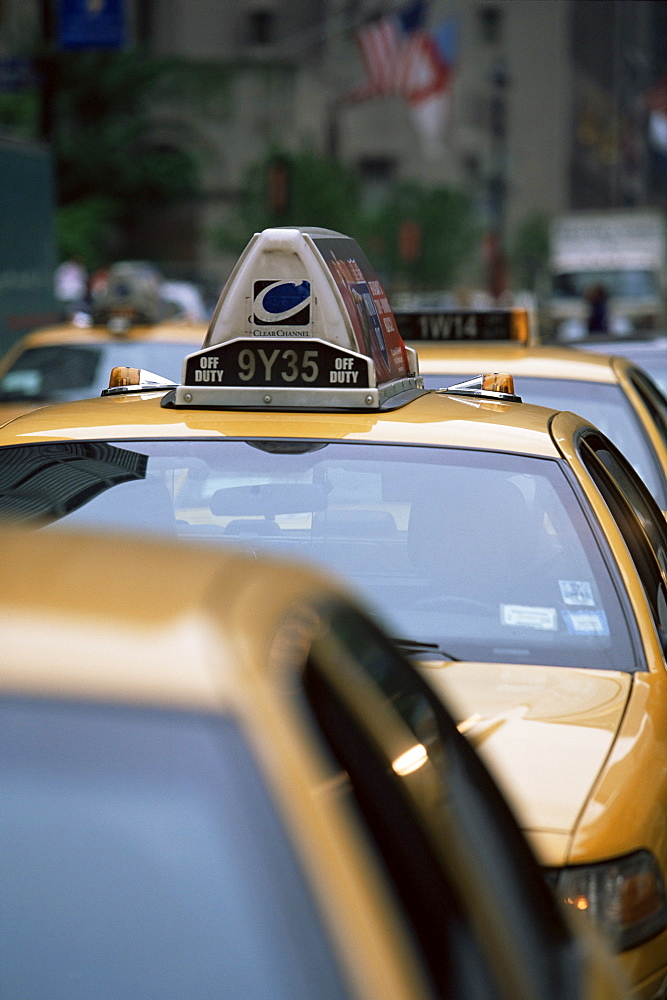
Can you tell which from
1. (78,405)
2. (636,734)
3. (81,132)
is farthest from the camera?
(81,132)

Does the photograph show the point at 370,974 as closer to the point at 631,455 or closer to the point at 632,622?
the point at 632,622

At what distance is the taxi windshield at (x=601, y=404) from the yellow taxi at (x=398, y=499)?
1.46m

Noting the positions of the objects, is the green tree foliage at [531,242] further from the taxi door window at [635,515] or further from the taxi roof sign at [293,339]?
the taxi roof sign at [293,339]

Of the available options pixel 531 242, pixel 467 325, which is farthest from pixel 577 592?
pixel 531 242

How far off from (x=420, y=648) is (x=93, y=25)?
51.4 ft

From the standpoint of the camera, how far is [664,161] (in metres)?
92.2

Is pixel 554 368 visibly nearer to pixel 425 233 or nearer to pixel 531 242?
pixel 425 233

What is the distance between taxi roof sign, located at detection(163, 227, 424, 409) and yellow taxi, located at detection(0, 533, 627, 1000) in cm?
243

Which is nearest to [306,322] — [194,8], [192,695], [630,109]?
[192,695]

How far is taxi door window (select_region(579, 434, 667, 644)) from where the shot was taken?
3680 millimetres

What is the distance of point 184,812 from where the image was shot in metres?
1.29

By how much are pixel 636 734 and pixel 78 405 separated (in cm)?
170

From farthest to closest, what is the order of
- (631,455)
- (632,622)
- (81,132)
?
(81,132) < (631,455) < (632,622)

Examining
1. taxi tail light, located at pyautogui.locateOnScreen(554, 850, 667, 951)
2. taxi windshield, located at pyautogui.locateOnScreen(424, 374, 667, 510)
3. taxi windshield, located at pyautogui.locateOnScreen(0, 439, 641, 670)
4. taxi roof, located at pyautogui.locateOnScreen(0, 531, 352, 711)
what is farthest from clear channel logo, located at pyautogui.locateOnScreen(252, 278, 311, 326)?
taxi roof, located at pyautogui.locateOnScreen(0, 531, 352, 711)
